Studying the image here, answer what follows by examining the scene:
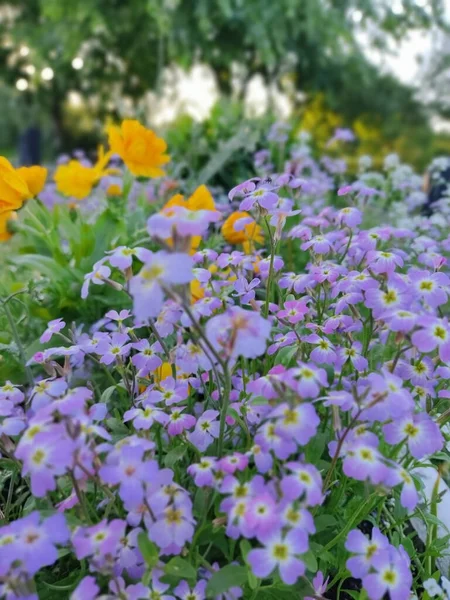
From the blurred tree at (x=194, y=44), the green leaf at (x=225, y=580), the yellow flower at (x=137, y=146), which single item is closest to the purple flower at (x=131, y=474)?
the green leaf at (x=225, y=580)

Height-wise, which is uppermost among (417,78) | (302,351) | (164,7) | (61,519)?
(417,78)

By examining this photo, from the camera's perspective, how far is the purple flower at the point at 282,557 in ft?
2.07

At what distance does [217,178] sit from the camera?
311 cm

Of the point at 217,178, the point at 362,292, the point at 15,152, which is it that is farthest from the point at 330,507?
the point at 15,152

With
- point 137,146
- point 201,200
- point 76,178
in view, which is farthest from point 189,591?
point 76,178

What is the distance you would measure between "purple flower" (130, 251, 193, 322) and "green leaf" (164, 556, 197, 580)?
1.04 ft

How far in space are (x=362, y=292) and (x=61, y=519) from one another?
597 mm

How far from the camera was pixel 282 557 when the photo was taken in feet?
2.10

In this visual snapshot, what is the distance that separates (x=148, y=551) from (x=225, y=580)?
98 millimetres

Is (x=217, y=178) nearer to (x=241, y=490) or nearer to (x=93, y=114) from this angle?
(x=241, y=490)

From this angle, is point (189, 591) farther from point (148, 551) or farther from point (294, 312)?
point (294, 312)

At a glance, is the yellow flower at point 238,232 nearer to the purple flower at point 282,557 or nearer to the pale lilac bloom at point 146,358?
the pale lilac bloom at point 146,358

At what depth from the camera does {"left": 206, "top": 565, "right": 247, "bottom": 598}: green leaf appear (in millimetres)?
672

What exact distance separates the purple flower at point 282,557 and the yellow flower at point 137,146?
3.76ft
